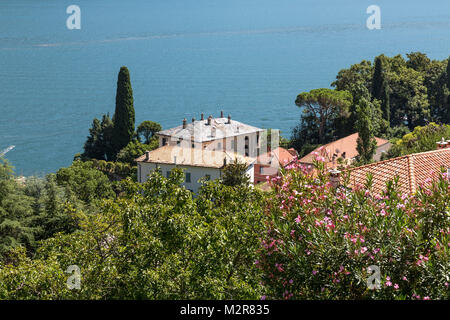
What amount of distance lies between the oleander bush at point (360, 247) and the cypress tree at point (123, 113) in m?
53.0

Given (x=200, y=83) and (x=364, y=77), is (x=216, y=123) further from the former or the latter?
(x=200, y=83)

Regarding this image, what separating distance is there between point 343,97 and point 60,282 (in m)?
48.5

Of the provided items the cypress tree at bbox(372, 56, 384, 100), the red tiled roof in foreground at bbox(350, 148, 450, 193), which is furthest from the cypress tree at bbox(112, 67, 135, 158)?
the red tiled roof in foreground at bbox(350, 148, 450, 193)

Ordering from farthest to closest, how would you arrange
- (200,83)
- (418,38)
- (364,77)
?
(418,38), (200,83), (364,77)

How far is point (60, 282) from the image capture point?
8852 mm

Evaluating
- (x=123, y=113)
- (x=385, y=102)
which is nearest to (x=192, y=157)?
(x=123, y=113)

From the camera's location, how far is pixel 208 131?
53438mm

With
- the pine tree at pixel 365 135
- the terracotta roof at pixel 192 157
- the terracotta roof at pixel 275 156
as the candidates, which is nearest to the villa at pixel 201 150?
the terracotta roof at pixel 192 157

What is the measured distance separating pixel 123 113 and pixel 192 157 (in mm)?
19810

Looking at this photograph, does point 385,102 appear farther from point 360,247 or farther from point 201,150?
point 360,247

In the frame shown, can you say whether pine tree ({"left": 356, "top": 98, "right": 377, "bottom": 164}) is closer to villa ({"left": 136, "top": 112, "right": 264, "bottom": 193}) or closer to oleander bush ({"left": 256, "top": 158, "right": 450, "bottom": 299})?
villa ({"left": 136, "top": 112, "right": 264, "bottom": 193})

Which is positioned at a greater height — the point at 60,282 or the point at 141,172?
the point at 60,282

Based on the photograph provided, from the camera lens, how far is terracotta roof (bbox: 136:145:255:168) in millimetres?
40969
